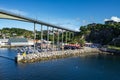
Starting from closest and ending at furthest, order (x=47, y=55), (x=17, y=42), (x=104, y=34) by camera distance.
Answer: (x=47, y=55) → (x=104, y=34) → (x=17, y=42)

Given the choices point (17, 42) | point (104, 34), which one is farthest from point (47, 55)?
point (17, 42)

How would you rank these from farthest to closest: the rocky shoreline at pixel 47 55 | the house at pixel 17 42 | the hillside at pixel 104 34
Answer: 1. the house at pixel 17 42
2. the hillside at pixel 104 34
3. the rocky shoreline at pixel 47 55

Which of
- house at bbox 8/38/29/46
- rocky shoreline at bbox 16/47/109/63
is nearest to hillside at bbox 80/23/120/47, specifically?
rocky shoreline at bbox 16/47/109/63

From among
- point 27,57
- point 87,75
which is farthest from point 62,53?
point 87,75

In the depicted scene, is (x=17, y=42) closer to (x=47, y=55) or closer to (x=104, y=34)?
(x=104, y=34)

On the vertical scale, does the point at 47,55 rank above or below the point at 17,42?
below

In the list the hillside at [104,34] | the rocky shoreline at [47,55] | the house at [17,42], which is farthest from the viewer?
the house at [17,42]

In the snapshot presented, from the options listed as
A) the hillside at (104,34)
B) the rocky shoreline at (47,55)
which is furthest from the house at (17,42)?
the rocky shoreline at (47,55)

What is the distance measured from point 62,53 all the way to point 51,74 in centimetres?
4460

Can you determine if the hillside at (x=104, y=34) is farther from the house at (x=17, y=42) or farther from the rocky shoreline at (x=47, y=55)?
the house at (x=17, y=42)

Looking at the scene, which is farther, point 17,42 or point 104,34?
point 17,42

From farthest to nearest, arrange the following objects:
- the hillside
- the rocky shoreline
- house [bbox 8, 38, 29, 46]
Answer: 1. house [bbox 8, 38, 29, 46]
2. the hillside
3. the rocky shoreline

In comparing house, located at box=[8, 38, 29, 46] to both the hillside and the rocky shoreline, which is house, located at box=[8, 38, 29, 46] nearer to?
the hillside

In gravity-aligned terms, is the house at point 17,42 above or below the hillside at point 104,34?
below
